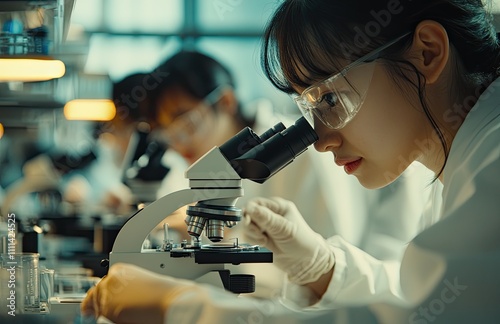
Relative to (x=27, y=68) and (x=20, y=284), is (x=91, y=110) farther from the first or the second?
(x=20, y=284)

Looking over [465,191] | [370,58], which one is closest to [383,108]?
[370,58]

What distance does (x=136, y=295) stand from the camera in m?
1.22

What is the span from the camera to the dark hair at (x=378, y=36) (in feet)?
4.85

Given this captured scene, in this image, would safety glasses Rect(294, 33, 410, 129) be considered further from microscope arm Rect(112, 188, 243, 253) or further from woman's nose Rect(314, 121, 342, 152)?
microscope arm Rect(112, 188, 243, 253)

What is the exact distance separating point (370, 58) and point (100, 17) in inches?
320

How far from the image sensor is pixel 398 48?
4.87 ft

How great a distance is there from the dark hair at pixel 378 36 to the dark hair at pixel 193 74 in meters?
1.69

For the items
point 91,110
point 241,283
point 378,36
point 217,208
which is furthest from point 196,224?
point 91,110

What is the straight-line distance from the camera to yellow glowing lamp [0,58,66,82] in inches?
111

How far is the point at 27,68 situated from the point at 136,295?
191cm

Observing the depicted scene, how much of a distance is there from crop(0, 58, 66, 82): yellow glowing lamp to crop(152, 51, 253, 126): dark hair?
19.2 inches

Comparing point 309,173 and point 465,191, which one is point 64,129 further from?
point 465,191

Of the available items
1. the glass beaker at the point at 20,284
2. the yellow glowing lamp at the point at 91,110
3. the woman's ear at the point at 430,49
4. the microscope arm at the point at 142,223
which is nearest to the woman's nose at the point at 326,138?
the woman's ear at the point at 430,49

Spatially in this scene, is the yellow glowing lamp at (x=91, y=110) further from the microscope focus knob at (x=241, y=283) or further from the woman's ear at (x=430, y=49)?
the woman's ear at (x=430, y=49)
